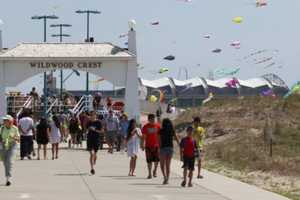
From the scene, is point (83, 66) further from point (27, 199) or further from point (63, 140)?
point (27, 199)

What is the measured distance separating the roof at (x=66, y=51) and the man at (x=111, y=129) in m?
5.19

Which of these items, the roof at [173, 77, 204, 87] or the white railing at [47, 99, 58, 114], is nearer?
the white railing at [47, 99, 58, 114]

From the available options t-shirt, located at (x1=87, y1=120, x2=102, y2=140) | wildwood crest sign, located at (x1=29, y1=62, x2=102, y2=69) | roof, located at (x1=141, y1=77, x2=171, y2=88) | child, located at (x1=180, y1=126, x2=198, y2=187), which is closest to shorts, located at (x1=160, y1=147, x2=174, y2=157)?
child, located at (x1=180, y1=126, x2=198, y2=187)

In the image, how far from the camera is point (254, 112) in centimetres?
4481

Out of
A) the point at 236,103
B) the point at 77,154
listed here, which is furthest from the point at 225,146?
the point at 236,103

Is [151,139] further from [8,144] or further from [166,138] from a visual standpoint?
[8,144]

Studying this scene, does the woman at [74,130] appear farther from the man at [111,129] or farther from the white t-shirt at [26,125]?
the white t-shirt at [26,125]

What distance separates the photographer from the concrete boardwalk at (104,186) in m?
17.2

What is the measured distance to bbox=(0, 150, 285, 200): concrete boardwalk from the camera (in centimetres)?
1722

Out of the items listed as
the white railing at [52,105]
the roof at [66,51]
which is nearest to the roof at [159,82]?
the white railing at [52,105]

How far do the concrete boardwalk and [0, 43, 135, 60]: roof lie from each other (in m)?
13.1

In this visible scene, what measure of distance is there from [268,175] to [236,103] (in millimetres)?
24784

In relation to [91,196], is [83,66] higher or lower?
higher

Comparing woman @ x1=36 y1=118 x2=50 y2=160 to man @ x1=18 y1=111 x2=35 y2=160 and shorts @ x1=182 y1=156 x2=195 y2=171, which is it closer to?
man @ x1=18 y1=111 x2=35 y2=160
